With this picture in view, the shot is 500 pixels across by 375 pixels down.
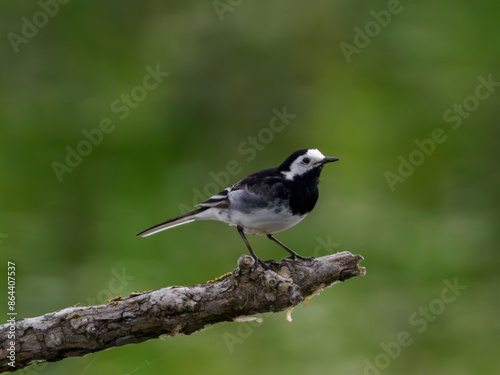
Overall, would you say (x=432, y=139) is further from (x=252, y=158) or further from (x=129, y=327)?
(x=129, y=327)

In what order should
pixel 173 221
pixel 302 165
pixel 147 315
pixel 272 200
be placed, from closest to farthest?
pixel 147 315
pixel 272 200
pixel 302 165
pixel 173 221

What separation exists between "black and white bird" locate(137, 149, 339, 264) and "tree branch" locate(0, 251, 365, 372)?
1.94ft

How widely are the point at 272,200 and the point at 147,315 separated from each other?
1.09 metres

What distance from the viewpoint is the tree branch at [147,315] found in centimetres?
346

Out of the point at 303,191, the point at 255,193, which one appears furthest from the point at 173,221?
the point at 303,191

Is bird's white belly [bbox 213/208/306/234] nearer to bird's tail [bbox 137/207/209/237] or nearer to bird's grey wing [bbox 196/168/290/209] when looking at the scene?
bird's grey wing [bbox 196/168/290/209]

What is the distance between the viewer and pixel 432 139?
920 centimetres

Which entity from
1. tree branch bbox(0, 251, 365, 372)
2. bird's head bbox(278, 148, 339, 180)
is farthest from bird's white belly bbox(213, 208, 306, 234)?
tree branch bbox(0, 251, 365, 372)

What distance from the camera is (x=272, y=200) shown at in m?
4.20

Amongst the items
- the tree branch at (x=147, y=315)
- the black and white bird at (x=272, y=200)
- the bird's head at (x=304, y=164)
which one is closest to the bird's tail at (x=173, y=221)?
the black and white bird at (x=272, y=200)

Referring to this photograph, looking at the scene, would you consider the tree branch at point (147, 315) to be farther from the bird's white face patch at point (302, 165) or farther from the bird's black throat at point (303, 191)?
Answer: the bird's white face patch at point (302, 165)

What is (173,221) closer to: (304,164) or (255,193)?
(255,193)

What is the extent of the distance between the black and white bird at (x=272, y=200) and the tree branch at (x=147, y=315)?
592 mm

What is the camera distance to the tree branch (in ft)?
11.3
